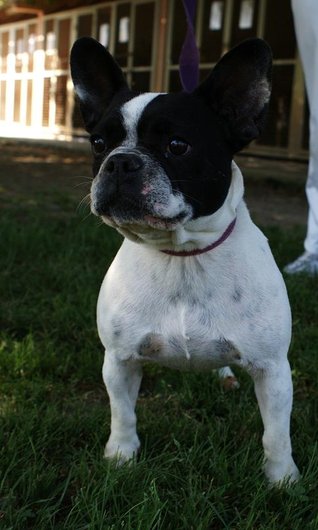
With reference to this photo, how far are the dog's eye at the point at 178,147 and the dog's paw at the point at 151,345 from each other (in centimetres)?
50

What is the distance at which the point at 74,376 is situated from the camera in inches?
104

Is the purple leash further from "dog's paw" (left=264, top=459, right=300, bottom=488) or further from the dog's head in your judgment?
"dog's paw" (left=264, top=459, right=300, bottom=488)

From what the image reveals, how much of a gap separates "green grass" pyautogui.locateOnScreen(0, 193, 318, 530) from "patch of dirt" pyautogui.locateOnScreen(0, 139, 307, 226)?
7.96 feet

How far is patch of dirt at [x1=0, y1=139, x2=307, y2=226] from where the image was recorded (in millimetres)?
6316

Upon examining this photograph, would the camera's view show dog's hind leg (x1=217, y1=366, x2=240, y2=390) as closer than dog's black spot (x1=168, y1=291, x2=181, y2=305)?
No

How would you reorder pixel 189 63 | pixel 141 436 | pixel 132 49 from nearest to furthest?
pixel 141 436 → pixel 189 63 → pixel 132 49

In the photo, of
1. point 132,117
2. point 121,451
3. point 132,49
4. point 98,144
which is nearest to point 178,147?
point 132,117

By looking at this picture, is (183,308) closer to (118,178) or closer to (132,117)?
(118,178)

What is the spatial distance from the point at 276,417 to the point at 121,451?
0.46m

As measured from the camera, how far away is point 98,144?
1.94 m

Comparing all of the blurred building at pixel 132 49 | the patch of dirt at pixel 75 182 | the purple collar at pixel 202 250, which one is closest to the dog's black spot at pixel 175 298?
the purple collar at pixel 202 250

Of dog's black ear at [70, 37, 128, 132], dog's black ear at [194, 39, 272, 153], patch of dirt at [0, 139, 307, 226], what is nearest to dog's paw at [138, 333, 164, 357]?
dog's black ear at [194, 39, 272, 153]

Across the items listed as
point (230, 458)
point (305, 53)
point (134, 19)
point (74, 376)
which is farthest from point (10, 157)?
point (230, 458)

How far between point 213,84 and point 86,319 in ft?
4.79
